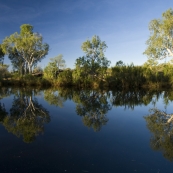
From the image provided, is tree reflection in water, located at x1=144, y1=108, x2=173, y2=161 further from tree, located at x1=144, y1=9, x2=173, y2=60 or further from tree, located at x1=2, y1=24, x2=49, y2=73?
tree, located at x1=2, y1=24, x2=49, y2=73

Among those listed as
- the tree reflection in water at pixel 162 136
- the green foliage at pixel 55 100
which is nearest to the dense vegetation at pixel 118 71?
the green foliage at pixel 55 100

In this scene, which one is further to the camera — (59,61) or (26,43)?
(26,43)

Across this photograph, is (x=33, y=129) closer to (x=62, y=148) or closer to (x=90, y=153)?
(x=62, y=148)

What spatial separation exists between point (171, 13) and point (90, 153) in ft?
75.0

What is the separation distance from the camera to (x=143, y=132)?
204 inches

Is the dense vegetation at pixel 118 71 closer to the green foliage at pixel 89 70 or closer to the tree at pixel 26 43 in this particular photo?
the green foliage at pixel 89 70

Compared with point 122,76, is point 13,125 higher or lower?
lower

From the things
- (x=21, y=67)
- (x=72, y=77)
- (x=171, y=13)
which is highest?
(x=171, y=13)

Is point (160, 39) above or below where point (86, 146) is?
above

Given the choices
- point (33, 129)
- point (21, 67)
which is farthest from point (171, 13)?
point (21, 67)

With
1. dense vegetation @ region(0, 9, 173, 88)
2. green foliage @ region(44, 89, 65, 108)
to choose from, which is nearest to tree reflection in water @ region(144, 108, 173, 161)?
green foliage @ region(44, 89, 65, 108)

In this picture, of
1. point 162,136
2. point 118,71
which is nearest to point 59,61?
point 118,71

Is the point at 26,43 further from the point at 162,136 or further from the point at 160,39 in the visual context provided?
the point at 162,136

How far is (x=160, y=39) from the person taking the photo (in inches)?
793
